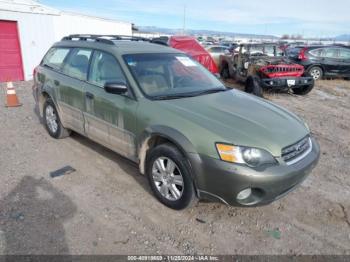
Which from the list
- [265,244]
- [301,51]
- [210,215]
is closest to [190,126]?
[210,215]

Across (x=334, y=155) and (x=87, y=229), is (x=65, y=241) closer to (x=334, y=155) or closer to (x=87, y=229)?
(x=87, y=229)

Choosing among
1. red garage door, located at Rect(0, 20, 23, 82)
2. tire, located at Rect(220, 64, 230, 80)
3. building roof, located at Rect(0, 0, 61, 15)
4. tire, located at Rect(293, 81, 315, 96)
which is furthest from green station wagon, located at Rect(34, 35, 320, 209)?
building roof, located at Rect(0, 0, 61, 15)

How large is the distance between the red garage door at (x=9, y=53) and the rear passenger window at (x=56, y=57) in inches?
305

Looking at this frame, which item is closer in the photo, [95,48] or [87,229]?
[87,229]

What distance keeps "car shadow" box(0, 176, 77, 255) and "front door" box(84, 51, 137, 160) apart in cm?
89

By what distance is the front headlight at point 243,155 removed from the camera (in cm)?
265

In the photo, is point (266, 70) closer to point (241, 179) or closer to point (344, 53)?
point (344, 53)

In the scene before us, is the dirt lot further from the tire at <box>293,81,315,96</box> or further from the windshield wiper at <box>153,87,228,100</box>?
the tire at <box>293,81,315,96</box>

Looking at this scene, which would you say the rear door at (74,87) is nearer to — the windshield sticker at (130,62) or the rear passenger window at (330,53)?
the windshield sticker at (130,62)

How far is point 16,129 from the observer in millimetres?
5824

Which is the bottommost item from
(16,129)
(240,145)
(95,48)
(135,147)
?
(16,129)

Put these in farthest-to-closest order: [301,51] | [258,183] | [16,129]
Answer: [301,51], [16,129], [258,183]

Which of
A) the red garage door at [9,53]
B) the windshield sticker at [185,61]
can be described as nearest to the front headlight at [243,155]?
the windshield sticker at [185,61]

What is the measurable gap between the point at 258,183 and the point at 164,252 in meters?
1.07
